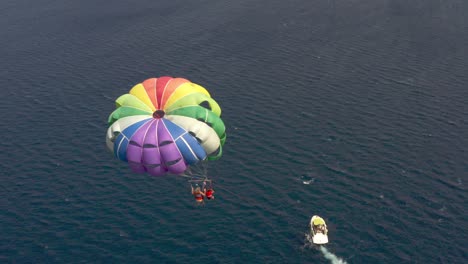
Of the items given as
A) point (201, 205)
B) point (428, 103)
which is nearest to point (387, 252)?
point (201, 205)

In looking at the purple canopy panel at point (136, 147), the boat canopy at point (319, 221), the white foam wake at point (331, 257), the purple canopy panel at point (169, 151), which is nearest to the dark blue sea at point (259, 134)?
the white foam wake at point (331, 257)

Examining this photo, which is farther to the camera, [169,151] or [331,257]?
[331,257]

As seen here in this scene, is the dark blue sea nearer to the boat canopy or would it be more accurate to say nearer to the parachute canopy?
the boat canopy

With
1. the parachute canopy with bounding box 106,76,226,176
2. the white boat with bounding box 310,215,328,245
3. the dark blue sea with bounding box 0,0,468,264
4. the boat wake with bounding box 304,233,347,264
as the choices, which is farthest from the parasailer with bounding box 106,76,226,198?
the boat wake with bounding box 304,233,347,264

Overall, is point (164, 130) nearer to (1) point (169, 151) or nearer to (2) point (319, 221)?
(1) point (169, 151)

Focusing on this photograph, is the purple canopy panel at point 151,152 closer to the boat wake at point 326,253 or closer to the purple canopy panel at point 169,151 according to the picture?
the purple canopy panel at point 169,151

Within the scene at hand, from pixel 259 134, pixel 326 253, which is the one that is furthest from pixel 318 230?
pixel 259 134

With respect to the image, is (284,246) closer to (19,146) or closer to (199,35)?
(19,146)
